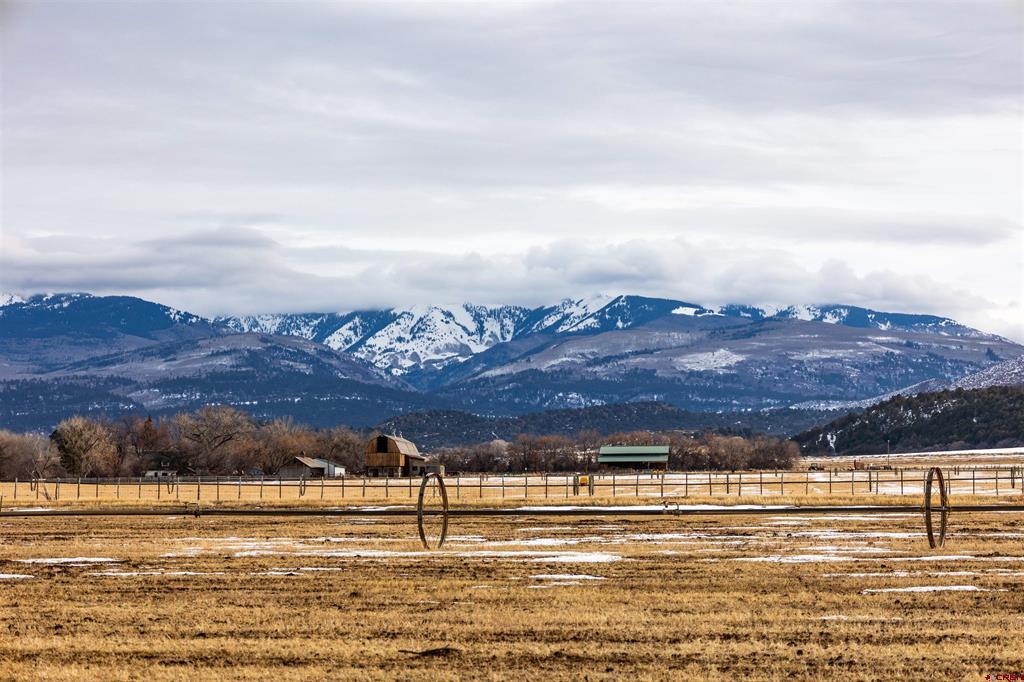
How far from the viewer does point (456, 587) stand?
2659 centimetres

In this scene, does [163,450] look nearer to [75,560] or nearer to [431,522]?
[431,522]

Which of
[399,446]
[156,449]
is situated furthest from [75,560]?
[156,449]

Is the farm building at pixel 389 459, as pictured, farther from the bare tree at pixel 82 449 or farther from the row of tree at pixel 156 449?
the bare tree at pixel 82 449

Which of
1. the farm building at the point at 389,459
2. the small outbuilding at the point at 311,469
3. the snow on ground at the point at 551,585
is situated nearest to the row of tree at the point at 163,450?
the small outbuilding at the point at 311,469

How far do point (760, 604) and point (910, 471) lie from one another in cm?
13696

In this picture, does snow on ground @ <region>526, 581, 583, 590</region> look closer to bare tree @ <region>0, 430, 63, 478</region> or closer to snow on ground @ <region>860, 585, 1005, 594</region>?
snow on ground @ <region>860, 585, 1005, 594</region>

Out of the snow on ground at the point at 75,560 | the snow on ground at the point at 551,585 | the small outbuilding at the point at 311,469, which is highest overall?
the snow on ground at the point at 551,585

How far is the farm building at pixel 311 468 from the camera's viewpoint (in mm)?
164512

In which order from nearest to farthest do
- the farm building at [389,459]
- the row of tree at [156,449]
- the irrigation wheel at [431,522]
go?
the irrigation wheel at [431,522] < the row of tree at [156,449] < the farm building at [389,459]

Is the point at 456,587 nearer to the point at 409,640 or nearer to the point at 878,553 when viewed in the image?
the point at 409,640

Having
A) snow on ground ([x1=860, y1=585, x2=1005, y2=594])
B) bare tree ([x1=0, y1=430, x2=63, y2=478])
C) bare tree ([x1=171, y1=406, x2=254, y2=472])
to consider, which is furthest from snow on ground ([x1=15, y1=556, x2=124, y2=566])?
bare tree ([x1=171, y1=406, x2=254, y2=472])

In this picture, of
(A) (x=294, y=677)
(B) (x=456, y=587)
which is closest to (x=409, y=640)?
(A) (x=294, y=677)

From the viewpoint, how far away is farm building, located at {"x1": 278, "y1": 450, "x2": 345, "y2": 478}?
165 m

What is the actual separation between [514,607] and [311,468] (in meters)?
146
